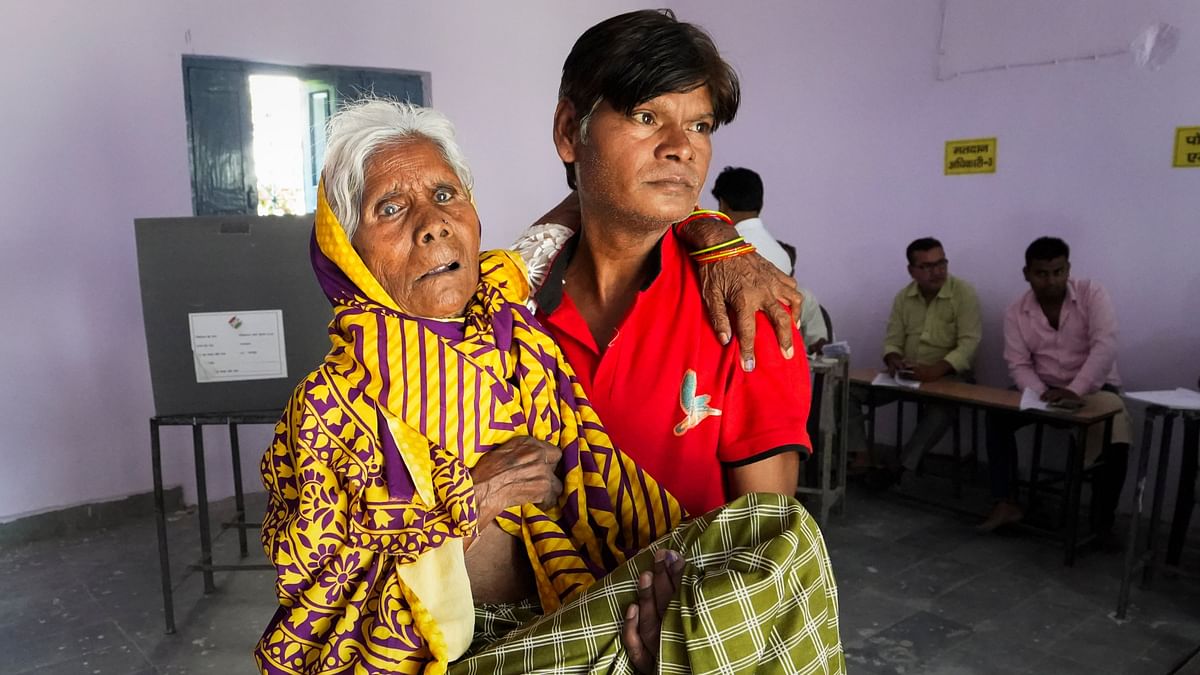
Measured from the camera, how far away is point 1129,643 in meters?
3.38

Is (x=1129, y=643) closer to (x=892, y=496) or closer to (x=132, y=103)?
(x=892, y=496)

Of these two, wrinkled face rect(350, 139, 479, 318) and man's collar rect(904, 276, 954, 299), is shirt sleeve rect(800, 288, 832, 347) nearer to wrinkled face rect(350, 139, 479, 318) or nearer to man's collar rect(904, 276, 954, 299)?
man's collar rect(904, 276, 954, 299)

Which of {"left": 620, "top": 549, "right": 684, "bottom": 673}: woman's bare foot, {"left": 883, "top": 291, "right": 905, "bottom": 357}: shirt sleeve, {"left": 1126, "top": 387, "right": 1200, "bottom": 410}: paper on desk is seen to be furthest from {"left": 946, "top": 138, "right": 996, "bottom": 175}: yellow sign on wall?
{"left": 620, "top": 549, "right": 684, "bottom": 673}: woman's bare foot

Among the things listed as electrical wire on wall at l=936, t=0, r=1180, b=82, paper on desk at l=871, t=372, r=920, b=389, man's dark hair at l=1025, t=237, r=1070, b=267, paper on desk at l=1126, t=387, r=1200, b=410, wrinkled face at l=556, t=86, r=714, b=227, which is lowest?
paper on desk at l=871, t=372, r=920, b=389

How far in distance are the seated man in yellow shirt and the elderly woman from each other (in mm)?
4167

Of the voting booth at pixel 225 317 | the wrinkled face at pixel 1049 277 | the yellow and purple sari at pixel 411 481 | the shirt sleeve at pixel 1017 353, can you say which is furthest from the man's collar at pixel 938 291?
the yellow and purple sari at pixel 411 481

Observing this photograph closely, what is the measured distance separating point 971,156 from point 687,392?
179 inches

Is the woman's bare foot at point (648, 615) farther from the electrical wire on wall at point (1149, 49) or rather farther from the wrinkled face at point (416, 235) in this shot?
the electrical wire on wall at point (1149, 49)

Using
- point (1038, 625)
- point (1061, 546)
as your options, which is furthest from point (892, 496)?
point (1038, 625)

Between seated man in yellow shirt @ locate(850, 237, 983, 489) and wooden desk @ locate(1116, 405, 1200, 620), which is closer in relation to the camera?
wooden desk @ locate(1116, 405, 1200, 620)

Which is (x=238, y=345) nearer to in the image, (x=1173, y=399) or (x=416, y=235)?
(x=416, y=235)

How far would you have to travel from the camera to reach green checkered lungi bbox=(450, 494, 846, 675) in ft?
3.36

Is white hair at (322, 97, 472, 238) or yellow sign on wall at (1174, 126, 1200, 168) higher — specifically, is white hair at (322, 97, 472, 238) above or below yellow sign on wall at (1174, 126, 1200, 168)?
below

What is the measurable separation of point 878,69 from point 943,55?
0.45 meters
